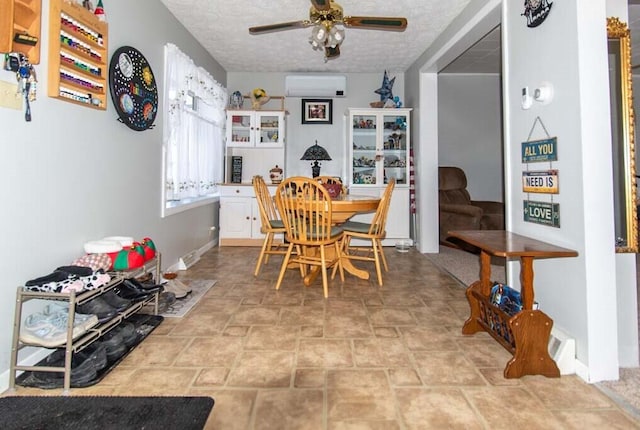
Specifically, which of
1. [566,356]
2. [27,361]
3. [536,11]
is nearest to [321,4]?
[536,11]

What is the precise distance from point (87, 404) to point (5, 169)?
3.43 feet

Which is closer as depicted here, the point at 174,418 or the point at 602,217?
the point at 174,418

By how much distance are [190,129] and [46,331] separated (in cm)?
269

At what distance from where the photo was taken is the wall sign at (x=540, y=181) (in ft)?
6.17

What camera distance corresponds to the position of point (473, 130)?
220 inches

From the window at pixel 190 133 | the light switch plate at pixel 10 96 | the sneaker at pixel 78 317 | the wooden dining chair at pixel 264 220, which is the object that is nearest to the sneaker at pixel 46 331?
the sneaker at pixel 78 317

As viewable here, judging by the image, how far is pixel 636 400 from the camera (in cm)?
148

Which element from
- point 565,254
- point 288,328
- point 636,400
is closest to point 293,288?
point 288,328

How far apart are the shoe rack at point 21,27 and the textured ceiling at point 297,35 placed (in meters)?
1.83

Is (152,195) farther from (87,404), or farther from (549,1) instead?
(549,1)

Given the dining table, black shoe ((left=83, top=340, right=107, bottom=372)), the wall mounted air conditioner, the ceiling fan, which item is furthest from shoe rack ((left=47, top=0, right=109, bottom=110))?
the wall mounted air conditioner

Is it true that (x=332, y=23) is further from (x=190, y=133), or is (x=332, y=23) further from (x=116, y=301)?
(x=116, y=301)

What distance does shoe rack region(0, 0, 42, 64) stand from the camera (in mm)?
1415

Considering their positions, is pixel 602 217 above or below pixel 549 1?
below
